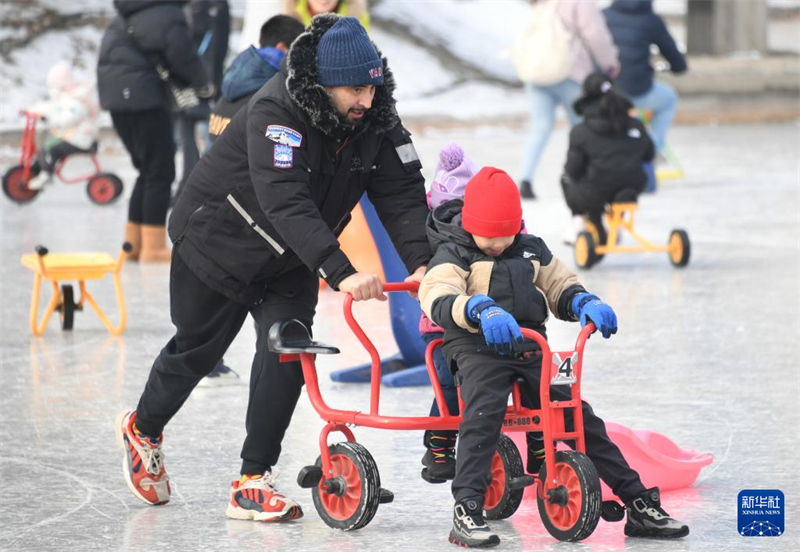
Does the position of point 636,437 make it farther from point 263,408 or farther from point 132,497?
point 132,497

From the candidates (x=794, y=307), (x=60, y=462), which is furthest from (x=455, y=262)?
(x=794, y=307)

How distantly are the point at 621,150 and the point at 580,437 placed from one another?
582 centimetres

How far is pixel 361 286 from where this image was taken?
4379mm

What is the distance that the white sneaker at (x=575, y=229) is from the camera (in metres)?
10.6

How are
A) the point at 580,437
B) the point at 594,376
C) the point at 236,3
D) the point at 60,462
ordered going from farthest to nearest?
the point at 236,3 < the point at 594,376 < the point at 60,462 < the point at 580,437

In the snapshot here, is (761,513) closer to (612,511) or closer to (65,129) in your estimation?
(612,511)

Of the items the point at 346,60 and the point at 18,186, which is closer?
the point at 346,60

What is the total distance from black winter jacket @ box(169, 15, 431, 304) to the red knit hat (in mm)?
265

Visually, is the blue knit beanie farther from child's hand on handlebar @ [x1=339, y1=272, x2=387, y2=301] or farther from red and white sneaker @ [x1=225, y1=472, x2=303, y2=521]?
red and white sneaker @ [x1=225, y1=472, x2=303, y2=521]

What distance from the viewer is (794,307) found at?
28.1ft

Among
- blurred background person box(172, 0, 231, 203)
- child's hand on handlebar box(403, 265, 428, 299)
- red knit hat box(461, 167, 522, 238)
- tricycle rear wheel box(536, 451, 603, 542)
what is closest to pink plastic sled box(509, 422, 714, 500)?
tricycle rear wheel box(536, 451, 603, 542)

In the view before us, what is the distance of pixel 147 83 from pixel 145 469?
17.4 feet

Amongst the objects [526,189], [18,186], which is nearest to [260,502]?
[526,189]

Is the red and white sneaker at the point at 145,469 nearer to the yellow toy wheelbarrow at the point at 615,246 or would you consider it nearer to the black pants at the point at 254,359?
the black pants at the point at 254,359
